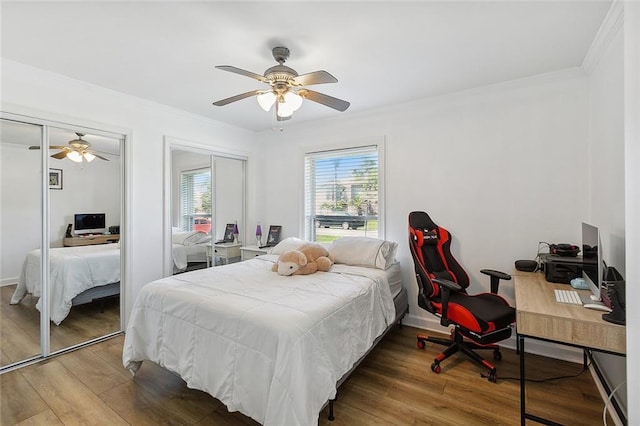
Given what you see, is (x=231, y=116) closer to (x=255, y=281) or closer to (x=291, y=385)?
(x=255, y=281)

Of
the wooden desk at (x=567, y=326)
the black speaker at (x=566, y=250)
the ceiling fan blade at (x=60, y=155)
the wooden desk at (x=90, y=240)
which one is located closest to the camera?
the wooden desk at (x=567, y=326)

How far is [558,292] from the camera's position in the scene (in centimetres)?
184

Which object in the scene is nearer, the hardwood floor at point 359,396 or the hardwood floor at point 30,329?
the hardwood floor at point 359,396

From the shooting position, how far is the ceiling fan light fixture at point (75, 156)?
277 cm

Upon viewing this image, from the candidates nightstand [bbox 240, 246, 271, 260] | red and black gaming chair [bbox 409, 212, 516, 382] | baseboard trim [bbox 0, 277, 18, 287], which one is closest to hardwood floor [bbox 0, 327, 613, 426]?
red and black gaming chair [bbox 409, 212, 516, 382]

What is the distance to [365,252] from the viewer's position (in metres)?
3.05

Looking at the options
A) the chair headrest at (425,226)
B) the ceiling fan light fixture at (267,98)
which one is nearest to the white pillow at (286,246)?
the chair headrest at (425,226)

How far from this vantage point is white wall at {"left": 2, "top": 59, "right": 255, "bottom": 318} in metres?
2.45

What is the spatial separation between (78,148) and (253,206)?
2310mm

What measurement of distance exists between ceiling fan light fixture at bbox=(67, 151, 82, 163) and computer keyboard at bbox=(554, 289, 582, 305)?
13.4 feet

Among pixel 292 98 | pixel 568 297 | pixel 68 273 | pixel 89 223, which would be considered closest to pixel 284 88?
pixel 292 98

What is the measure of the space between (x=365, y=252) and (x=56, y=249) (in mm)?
2972

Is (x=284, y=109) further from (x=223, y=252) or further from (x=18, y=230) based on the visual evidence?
(x=223, y=252)

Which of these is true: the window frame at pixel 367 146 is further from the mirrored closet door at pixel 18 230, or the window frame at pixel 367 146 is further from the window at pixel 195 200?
the mirrored closet door at pixel 18 230
